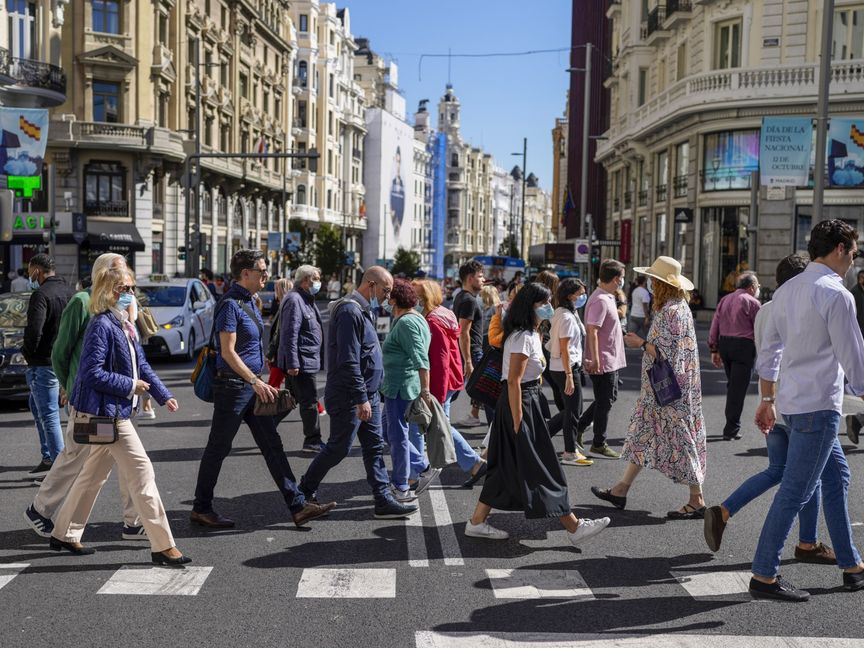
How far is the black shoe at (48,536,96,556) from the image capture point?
21.1 ft

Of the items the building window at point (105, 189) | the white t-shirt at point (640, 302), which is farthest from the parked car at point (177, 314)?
the building window at point (105, 189)

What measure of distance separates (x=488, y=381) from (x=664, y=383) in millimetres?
1418

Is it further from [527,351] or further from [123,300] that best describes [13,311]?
[527,351]

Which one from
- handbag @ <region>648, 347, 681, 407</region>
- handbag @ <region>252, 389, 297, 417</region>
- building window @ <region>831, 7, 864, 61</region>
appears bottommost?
handbag @ <region>252, 389, 297, 417</region>

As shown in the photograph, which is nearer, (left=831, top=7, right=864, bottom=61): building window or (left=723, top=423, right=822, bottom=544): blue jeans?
(left=723, top=423, right=822, bottom=544): blue jeans

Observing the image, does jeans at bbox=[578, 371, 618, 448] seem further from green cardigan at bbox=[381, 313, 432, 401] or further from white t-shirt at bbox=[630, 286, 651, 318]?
white t-shirt at bbox=[630, 286, 651, 318]

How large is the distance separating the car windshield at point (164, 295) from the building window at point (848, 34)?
20211 millimetres

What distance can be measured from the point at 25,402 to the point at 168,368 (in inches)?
199

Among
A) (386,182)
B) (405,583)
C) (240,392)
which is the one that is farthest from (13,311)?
(386,182)

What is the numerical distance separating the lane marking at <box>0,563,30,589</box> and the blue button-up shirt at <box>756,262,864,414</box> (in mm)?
4298

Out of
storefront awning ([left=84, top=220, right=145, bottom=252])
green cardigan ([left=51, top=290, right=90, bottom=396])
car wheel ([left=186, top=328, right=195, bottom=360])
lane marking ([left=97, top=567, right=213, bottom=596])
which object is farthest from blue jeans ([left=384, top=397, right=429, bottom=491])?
storefront awning ([left=84, top=220, right=145, bottom=252])

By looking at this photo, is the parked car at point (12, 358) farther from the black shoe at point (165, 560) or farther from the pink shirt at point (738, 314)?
the pink shirt at point (738, 314)

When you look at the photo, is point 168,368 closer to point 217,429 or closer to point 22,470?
point 22,470

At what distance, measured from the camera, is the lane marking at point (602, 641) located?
Result: 495cm
